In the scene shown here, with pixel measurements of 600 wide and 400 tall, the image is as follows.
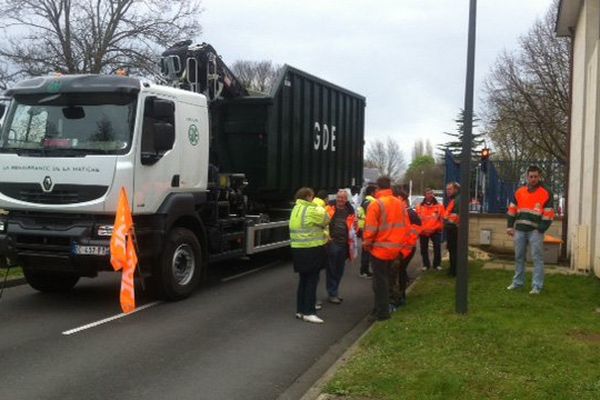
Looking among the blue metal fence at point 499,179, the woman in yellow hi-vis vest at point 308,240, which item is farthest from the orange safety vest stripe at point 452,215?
the woman in yellow hi-vis vest at point 308,240

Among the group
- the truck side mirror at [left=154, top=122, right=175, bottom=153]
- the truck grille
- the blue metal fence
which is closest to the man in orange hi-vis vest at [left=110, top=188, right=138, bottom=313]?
the truck grille

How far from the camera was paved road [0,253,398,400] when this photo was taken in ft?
17.8

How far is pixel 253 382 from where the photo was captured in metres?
5.59

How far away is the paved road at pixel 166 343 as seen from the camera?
544cm

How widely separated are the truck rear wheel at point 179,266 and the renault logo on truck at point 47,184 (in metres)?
1.59

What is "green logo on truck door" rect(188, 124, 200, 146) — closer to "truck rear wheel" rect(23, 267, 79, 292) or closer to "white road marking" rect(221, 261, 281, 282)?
"truck rear wheel" rect(23, 267, 79, 292)

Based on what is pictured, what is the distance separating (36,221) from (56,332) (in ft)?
5.48

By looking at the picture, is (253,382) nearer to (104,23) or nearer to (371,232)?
(371,232)

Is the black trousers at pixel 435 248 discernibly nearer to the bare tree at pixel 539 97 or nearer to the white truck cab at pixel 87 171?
the white truck cab at pixel 87 171

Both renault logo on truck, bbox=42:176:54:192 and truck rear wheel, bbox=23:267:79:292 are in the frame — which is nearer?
renault logo on truck, bbox=42:176:54:192

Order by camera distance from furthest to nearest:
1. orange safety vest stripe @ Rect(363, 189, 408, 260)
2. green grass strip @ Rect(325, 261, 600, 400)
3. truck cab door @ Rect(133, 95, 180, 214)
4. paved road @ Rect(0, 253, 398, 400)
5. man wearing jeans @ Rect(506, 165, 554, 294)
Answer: man wearing jeans @ Rect(506, 165, 554, 294) → truck cab door @ Rect(133, 95, 180, 214) → orange safety vest stripe @ Rect(363, 189, 408, 260) → paved road @ Rect(0, 253, 398, 400) → green grass strip @ Rect(325, 261, 600, 400)

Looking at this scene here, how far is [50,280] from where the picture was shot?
9.46 m

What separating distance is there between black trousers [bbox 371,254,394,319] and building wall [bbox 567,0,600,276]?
400 cm

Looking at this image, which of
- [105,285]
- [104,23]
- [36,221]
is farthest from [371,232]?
[104,23]
